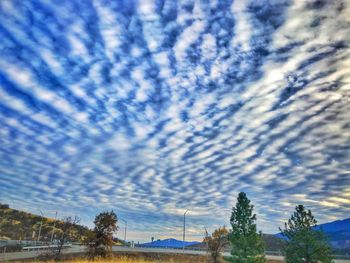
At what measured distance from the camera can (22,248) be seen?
236ft

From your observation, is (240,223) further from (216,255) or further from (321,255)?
(216,255)

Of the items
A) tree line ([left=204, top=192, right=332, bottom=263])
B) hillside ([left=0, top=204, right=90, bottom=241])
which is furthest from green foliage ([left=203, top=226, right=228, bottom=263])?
hillside ([left=0, top=204, right=90, bottom=241])

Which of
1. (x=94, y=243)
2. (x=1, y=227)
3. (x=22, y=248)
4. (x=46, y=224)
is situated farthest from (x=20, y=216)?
(x=94, y=243)

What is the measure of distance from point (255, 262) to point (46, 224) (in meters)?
131

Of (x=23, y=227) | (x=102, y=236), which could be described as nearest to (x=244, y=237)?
(x=102, y=236)

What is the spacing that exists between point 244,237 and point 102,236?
20.6m

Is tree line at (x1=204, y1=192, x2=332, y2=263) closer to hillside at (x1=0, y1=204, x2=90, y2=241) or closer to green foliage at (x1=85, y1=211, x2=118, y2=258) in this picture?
green foliage at (x1=85, y1=211, x2=118, y2=258)

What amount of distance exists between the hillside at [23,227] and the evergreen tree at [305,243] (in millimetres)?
99321

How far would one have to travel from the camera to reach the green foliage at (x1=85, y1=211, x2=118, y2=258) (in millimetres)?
39312

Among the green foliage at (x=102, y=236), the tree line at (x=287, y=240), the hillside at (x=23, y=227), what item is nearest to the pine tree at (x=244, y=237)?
the tree line at (x=287, y=240)

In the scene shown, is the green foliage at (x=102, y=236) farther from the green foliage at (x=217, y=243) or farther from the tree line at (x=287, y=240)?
the tree line at (x=287, y=240)

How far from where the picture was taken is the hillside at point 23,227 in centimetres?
11962

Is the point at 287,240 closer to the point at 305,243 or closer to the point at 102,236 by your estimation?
the point at 305,243

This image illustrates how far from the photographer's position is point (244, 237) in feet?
78.5
